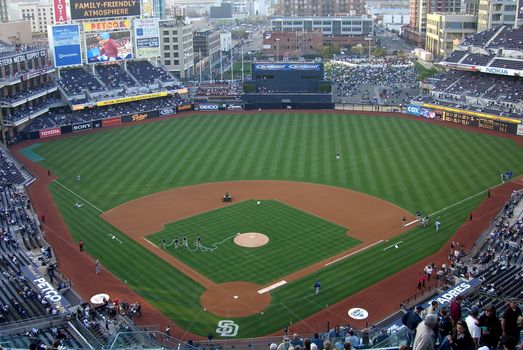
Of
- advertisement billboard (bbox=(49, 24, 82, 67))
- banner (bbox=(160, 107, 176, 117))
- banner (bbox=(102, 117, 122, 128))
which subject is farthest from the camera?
banner (bbox=(160, 107, 176, 117))

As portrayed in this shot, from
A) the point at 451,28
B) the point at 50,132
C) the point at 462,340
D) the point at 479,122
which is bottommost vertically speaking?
the point at 50,132

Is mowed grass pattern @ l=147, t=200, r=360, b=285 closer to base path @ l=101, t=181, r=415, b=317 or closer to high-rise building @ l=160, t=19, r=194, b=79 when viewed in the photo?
base path @ l=101, t=181, r=415, b=317

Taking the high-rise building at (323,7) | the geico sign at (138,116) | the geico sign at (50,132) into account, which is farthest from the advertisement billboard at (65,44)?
the high-rise building at (323,7)

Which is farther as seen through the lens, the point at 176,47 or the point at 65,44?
the point at 176,47

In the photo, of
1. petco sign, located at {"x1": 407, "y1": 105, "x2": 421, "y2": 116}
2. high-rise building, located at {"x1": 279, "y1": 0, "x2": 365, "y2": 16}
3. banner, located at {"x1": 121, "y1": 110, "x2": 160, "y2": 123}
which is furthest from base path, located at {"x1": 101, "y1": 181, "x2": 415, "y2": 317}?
high-rise building, located at {"x1": 279, "y1": 0, "x2": 365, "y2": 16}

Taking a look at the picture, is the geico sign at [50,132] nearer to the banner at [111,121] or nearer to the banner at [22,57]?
the banner at [111,121]

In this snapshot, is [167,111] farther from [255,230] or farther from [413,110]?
[255,230]

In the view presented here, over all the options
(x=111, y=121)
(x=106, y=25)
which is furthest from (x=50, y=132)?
(x=106, y=25)
